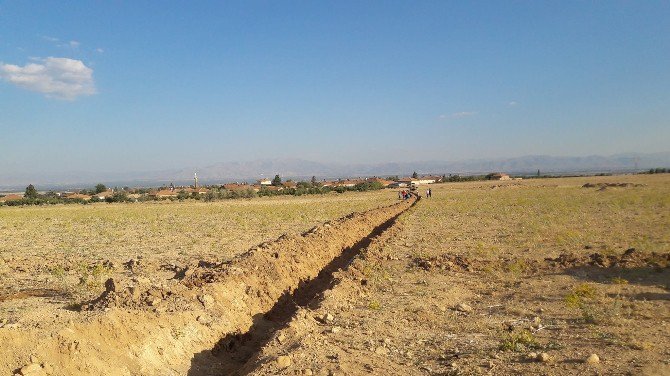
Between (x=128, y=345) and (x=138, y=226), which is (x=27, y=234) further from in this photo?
(x=128, y=345)

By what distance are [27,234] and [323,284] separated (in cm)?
2122

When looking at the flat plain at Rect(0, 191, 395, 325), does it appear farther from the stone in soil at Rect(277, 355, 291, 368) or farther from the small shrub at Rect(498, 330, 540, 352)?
the small shrub at Rect(498, 330, 540, 352)

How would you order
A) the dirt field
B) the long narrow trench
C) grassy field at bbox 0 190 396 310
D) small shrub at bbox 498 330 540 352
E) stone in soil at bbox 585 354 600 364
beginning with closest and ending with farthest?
stone in soil at bbox 585 354 600 364, the dirt field, small shrub at bbox 498 330 540 352, the long narrow trench, grassy field at bbox 0 190 396 310


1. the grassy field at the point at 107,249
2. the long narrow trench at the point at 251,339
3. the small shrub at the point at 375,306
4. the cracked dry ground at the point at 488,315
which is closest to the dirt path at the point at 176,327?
the long narrow trench at the point at 251,339

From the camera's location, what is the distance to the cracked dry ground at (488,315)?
6.14 metres

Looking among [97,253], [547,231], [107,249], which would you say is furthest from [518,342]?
[107,249]

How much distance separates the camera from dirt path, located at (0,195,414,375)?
576cm

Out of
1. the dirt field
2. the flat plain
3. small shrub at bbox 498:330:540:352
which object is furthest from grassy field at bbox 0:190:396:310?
small shrub at bbox 498:330:540:352

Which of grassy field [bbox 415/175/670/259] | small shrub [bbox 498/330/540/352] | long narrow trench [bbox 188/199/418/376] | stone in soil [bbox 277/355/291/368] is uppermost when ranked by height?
stone in soil [bbox 277/355/291/368]

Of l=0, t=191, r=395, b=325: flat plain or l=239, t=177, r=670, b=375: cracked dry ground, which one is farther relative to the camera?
l=0, t=191, r=395, b=325: flat plain

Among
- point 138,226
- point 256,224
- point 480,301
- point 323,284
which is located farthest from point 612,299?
point 138,226

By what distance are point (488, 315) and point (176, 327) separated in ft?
17.4

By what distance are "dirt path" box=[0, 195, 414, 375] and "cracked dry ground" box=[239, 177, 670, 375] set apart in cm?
103

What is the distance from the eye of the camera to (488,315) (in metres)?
8.33
